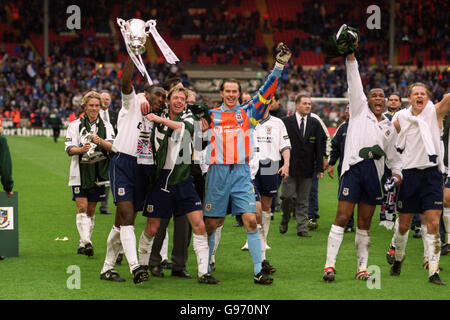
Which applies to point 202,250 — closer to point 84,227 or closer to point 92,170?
point 84,227

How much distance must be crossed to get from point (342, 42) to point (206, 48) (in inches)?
1600

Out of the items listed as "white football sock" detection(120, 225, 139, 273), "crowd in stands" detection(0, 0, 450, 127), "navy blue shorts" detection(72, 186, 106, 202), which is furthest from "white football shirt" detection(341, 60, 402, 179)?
"crowd in stands" detection(0, 0, 450, 127)

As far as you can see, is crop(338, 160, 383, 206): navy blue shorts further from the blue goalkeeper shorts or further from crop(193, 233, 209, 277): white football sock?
crop(193, 233, 209, 277): white football sock

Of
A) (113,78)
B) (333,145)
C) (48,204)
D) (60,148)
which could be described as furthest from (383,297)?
(113,78)

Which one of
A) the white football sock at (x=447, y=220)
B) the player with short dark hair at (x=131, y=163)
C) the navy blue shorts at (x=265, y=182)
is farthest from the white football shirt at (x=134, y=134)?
the white football sock at (x=447, y=220)

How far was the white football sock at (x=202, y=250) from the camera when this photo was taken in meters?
8.11

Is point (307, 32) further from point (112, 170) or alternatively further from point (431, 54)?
point (112, 170)

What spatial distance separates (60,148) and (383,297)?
25.2 m

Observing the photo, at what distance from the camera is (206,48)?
4812 centimetres

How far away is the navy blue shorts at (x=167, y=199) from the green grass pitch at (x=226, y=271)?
0.79 meters

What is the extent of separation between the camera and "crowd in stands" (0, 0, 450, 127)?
1651 inches

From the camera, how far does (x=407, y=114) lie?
Result: 27.8ft

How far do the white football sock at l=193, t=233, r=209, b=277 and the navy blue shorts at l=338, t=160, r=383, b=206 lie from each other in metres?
1.59

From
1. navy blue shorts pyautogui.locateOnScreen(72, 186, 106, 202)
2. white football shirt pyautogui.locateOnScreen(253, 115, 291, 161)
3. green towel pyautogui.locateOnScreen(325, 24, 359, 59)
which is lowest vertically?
navy blue shorts pyautogui.locateOnScreen(72, 186, 106, 202)
